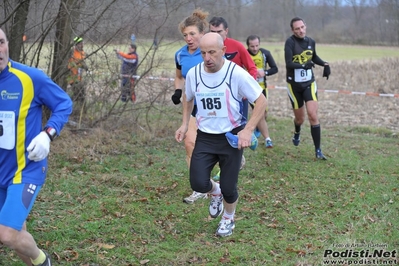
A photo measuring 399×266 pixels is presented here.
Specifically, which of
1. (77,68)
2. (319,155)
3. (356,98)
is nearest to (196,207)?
(319,155)

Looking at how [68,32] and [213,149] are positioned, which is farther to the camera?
[68,32]

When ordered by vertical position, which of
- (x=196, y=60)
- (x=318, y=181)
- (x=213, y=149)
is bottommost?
(x=318, y=181)

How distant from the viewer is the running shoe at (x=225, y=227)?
586 centimetres

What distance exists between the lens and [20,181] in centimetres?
418

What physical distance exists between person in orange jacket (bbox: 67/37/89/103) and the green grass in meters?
0.89

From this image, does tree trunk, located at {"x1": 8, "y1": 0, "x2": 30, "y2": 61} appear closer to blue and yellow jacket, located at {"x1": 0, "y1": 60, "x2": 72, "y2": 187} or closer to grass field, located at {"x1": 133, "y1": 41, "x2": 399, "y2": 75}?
blue and yellow jacket, located at {"x1": 0, "y1": 60, "x2": 72, "y2": 187}

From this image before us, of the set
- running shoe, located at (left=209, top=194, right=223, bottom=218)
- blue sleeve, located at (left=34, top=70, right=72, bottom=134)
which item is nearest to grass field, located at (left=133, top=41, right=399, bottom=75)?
running shoe, located at (left=209, top=194, right=223, bottom=218)

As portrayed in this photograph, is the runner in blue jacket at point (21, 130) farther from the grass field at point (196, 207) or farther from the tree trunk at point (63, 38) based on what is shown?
the tree trunk at point (63, 38)

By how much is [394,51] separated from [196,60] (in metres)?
18.7

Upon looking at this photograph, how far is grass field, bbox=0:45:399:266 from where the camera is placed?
5391mm

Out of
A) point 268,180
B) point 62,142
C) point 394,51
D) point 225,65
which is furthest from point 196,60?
point 394,51

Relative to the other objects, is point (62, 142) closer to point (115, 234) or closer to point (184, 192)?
point (184, 192)

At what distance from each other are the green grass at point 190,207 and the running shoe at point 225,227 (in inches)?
2.8

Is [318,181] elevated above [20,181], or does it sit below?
below
